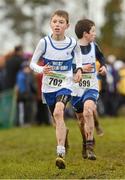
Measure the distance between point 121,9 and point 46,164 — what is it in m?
55.0

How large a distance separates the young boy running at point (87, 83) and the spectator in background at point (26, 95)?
9488 mm

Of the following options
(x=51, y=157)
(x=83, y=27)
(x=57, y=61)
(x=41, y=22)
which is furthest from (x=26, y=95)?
(x=41, y=22)

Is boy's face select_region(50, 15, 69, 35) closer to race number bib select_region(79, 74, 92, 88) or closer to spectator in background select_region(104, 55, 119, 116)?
race number bib select_region(79, 74, 92, 88)

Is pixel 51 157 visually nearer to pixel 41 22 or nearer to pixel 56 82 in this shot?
pixel 56 82

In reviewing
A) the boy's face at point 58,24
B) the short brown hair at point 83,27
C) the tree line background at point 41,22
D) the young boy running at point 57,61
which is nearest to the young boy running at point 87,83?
the short brown hair at point 83,27

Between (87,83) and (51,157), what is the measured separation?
1481 mm

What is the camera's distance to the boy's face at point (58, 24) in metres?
10.0

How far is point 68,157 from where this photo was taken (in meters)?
11.5

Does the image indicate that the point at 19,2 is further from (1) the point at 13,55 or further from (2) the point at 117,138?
(2) the point at 117,138

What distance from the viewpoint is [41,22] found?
51844 millimetres

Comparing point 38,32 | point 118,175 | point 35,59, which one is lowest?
Result: point 118,175

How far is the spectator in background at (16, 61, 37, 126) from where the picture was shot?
67.9 ft

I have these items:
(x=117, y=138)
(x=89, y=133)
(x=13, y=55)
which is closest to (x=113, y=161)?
(x=89, y=133)

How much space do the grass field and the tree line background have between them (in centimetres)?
2412
